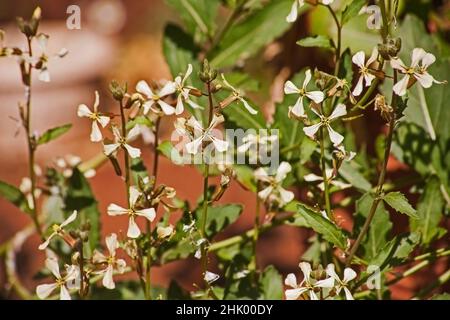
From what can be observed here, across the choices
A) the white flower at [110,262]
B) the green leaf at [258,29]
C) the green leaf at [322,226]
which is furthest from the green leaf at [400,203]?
the green leaf at [258,29]

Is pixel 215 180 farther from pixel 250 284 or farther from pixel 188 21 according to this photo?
pixel 250 284

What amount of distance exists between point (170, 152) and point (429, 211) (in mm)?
346

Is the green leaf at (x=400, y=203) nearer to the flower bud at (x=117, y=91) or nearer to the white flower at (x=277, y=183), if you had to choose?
the white flower at (x=277, y=183)

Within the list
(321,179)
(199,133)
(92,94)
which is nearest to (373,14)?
(321,179)

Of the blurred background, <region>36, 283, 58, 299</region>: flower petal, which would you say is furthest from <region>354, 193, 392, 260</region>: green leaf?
the blurred background

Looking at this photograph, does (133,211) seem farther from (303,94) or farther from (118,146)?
(303,94)

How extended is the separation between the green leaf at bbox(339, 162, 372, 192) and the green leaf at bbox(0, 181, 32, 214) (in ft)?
1.42

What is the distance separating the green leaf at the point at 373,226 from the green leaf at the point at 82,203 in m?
0.36

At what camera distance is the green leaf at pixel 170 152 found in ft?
2.69

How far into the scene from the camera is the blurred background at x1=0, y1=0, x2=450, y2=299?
2.03 meters

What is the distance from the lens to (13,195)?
0.93 meters

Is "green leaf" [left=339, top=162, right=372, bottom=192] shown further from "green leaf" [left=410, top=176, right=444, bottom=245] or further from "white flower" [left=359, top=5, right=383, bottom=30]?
"white flower" [left=359, top=5, right=383, bottom=30]

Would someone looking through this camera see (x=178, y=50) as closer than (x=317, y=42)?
No
